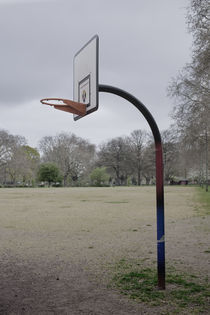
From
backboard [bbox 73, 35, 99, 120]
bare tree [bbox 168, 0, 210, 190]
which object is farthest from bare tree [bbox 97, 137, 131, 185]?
backboard [bbox 73, 35, 99, 120]

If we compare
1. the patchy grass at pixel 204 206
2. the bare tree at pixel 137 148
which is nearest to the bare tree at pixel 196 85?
the patchy grass at pixel 204 206

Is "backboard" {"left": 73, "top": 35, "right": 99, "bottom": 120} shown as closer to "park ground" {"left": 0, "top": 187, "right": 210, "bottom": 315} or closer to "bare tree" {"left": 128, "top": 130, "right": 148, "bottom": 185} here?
"park ground" {"left": 0, "top": 187, "right": 210, "bottom": 315}

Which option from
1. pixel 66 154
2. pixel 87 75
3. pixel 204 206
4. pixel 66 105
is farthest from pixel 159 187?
pixel 66 154

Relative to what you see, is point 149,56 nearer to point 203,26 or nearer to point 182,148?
point 203,26

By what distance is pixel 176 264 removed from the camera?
6.69 m

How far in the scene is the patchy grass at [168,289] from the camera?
4.49m

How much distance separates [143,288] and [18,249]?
13.6 ft

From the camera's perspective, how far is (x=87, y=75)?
228 inches

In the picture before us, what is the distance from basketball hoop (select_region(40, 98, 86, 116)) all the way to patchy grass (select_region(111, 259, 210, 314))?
2792mm

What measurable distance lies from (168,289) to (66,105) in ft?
10.6

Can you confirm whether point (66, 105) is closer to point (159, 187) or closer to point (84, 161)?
point (159, 187)

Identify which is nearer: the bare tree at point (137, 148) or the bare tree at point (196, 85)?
the bare tree at point (196, 85)

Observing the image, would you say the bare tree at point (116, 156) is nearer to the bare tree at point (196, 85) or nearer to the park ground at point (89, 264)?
the bare tree at point (196, 85)

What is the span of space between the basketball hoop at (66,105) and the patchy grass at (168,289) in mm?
2792
